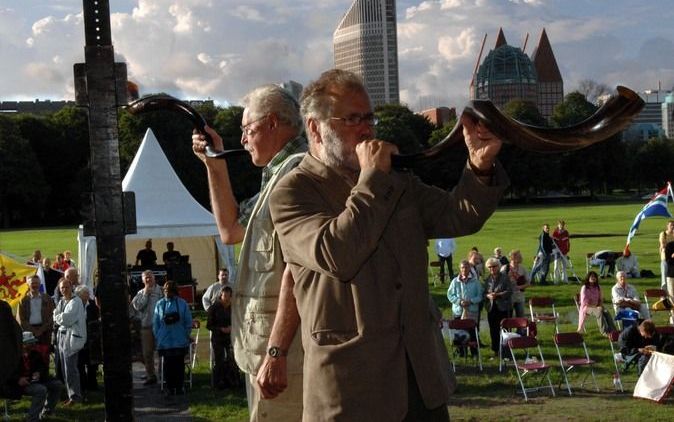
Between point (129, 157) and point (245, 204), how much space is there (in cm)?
6250

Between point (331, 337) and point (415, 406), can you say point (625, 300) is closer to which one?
point (415, 406)

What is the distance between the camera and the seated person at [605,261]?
24.8 meters

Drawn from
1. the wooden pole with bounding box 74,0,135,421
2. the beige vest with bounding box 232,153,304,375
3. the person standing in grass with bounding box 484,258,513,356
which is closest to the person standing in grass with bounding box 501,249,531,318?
the person standing in grass with bounding box 484,258,513,356

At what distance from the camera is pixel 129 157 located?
64500mm

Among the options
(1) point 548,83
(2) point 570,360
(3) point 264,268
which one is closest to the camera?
(3) point 264,268

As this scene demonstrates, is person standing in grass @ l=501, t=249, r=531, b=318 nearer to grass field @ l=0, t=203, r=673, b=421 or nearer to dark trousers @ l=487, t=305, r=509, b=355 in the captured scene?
grass field @ l=0, t=203, r=673, b=421

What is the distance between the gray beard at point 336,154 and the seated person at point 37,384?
8755 millimetres

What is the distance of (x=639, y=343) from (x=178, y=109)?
9851mm

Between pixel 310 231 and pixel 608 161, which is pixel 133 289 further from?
pixel 608 161

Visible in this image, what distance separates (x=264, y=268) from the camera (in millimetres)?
3281

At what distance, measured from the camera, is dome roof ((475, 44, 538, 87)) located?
182000 mm

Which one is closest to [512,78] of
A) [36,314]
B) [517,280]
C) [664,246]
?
[664,246]

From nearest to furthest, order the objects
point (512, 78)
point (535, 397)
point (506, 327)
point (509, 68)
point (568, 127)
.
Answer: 1. point (568, 127)
2. point (535, 397)
3. point (506, 327)
4. point (512, 78)
5. point (509, 68)

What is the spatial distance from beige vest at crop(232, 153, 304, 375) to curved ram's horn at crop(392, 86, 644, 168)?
3.17 feet
